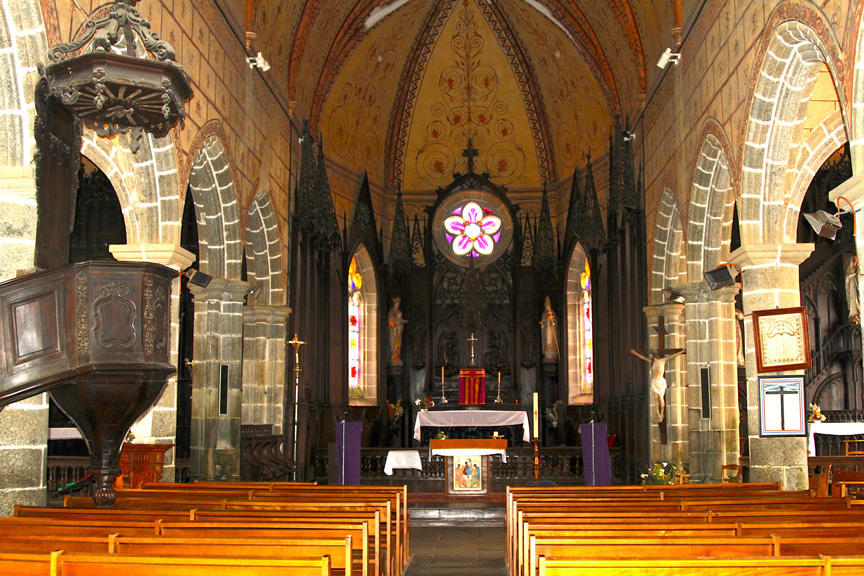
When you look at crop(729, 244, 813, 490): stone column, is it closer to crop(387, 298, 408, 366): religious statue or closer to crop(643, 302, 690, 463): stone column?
crop(643, 302, 690, 463): stone column

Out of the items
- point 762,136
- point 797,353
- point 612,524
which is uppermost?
point 762,136

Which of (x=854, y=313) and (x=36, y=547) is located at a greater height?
(x=854, y=313)

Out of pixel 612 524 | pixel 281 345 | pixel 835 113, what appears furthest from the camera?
pixel 281 345

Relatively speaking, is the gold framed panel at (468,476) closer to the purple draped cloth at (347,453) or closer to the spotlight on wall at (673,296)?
the purple draped cloth at (347,453)

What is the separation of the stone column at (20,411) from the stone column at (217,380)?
20.8 ft

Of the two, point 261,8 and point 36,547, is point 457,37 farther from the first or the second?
point 36,547

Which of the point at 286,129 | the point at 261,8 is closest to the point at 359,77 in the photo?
the point at 286,129

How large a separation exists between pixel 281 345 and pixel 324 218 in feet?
9.38

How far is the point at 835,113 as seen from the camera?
11.6m

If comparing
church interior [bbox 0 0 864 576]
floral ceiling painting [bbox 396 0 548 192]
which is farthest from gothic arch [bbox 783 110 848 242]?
floral ceiling painting [bbox 396 0 548 192]

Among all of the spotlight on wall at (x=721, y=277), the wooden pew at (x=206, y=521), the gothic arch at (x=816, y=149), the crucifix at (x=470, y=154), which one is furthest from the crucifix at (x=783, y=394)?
the crucifix at (x=470, y=154)

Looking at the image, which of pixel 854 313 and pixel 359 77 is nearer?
pixel 854 313

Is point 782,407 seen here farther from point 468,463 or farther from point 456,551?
point 468,463

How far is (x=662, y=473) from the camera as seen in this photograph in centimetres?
1395
